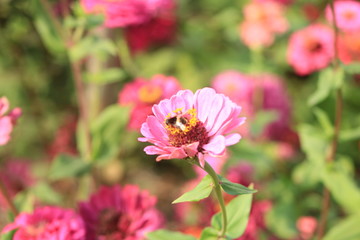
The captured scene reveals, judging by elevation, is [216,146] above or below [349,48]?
A: above

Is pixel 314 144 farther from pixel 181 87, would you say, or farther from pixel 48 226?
pixel 48 226

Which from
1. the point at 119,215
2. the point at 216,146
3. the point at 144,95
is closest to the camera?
the point at 216,146

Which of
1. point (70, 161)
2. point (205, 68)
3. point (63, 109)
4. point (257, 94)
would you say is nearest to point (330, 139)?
point (257, 94)

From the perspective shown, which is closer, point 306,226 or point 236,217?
point 236,217

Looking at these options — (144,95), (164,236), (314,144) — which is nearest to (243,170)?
(314,144)

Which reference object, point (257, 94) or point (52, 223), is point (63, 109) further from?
point (52, 223)

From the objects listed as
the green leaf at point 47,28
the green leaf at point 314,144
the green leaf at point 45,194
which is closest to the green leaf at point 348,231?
the green leaf at point 314,144

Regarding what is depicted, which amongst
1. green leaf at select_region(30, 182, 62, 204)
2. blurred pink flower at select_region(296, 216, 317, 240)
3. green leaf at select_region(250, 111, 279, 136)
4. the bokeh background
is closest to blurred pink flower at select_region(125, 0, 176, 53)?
the bokeh background
